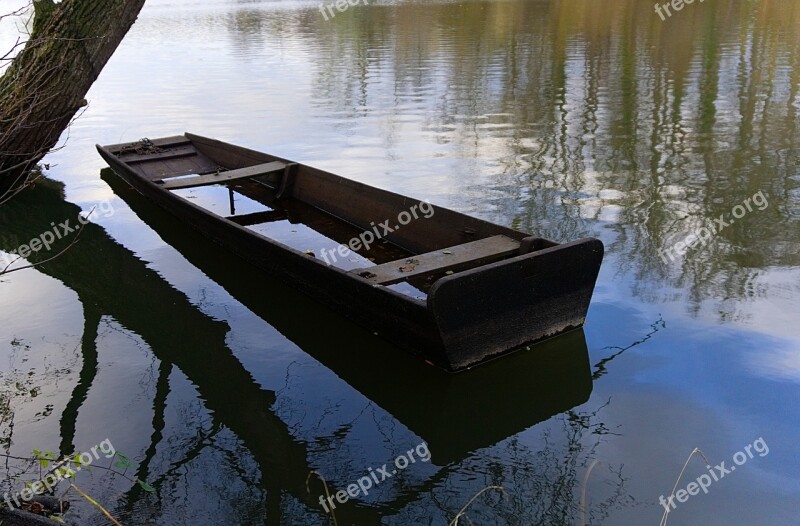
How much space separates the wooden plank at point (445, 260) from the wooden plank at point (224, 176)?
3.03m

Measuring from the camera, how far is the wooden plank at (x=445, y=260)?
17.1 ft

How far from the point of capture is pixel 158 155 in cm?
966

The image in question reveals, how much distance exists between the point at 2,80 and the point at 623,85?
418 inches

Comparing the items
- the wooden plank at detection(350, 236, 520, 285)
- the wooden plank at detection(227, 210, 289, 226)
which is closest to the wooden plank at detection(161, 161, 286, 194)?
the wooden plank at detection(227, 210, 289, 226)

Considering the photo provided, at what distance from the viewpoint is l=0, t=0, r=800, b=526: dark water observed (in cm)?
387

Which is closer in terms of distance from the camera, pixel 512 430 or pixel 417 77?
pixel 512 430

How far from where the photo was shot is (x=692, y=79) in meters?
13.9

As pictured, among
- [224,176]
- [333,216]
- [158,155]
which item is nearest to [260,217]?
[224,176]

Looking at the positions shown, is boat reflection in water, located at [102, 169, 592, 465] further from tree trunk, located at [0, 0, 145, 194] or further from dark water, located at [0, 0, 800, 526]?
tree trunk, located at [0, 0, 145, 194]

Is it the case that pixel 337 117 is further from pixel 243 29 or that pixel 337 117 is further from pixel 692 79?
pixel 243 29

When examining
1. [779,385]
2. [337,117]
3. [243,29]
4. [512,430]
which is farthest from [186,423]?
[243,29]

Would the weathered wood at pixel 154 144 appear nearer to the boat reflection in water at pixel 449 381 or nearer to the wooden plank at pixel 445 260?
the boat reflection in water at pixel 449 381

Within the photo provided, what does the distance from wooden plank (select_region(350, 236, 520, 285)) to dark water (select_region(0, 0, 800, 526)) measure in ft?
1.61

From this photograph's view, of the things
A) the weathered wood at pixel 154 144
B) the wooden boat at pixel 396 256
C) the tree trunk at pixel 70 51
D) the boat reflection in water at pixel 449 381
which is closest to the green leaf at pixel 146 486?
the boat reflection in water at pixel 449 381
